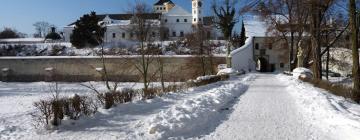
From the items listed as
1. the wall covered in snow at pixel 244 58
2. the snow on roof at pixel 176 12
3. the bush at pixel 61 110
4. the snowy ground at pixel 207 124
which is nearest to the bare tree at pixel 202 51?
the wall covered in snow at pixel 244 58

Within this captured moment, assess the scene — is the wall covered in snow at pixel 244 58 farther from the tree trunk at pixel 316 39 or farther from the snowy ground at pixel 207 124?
the snowy ground at pixel 207 124

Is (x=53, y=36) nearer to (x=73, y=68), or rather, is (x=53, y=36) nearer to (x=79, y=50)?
(x=79, y=50)

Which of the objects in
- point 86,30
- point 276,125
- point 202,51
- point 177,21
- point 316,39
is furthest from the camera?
point 177,21

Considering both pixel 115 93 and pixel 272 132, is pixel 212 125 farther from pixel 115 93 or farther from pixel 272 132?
pixel 115 93

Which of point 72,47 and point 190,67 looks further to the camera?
point 72,47

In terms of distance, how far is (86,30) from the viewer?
185 feet

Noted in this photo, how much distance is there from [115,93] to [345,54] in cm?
3299

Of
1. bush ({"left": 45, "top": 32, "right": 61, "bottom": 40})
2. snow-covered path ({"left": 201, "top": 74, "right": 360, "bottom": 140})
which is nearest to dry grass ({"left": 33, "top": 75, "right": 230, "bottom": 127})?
snow-covered path ({"left": 201, "top": 74, "right": 360, "bottom": 140})

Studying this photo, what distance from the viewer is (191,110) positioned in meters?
8.90

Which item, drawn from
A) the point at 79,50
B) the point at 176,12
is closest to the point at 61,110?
the point at 79,50

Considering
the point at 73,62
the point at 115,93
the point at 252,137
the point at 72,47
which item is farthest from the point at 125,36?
the point at 252,137

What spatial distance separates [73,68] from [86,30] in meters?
11.2

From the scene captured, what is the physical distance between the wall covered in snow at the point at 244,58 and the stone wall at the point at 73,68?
6.10 m

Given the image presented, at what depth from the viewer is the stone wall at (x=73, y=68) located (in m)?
43.8
